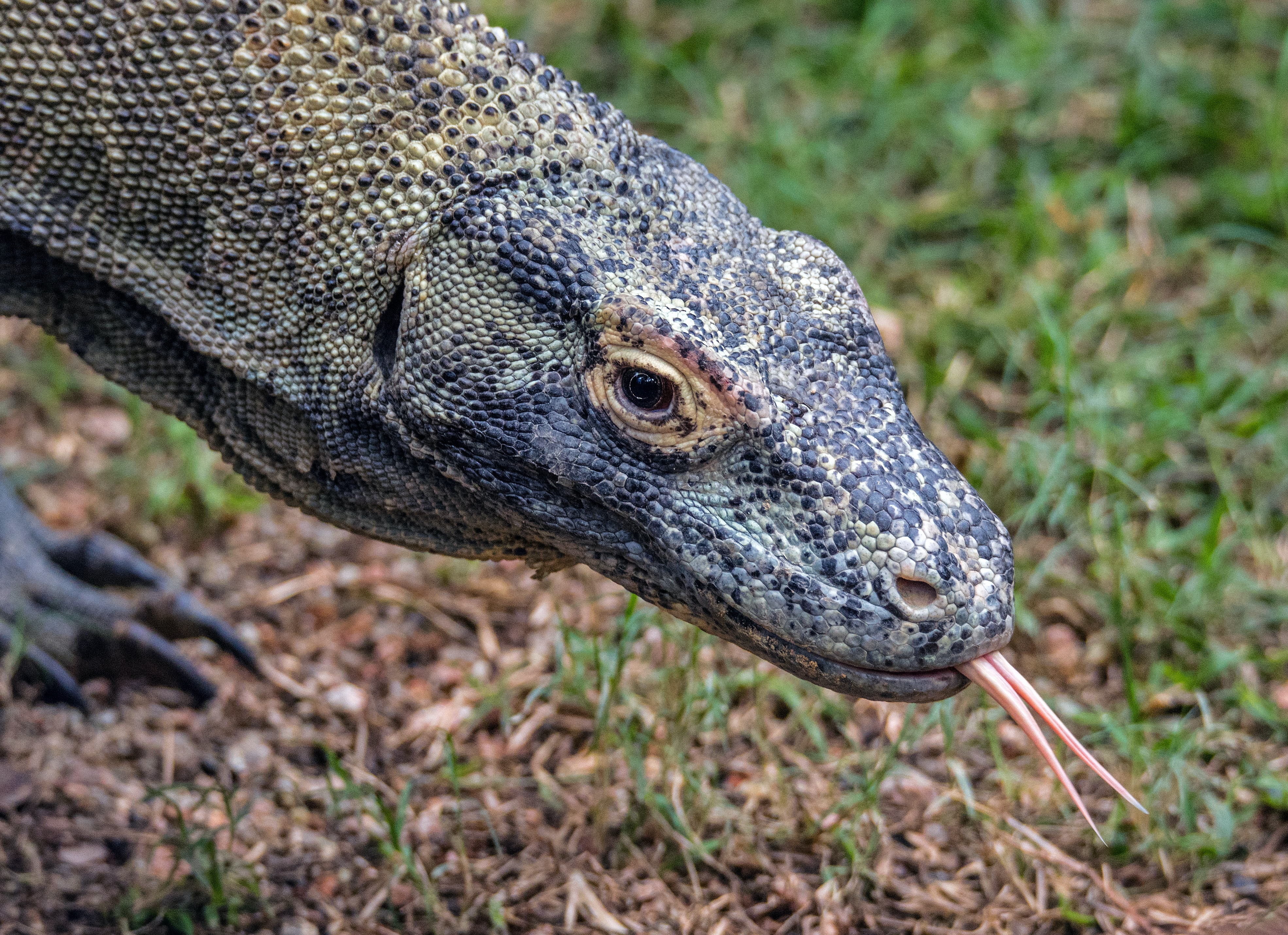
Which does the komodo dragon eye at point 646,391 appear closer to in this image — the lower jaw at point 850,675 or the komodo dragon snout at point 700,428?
the komodo dragon snout at point 700,428

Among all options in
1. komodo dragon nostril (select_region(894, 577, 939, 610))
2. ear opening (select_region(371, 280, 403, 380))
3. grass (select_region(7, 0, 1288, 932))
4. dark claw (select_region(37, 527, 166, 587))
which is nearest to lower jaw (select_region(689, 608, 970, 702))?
komodo dragon nostril (select_region(894, 577, 939, 610))

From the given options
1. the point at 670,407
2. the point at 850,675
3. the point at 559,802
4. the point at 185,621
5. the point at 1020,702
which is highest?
the point at 670,407

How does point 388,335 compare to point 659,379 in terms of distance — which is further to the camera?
point 388,335

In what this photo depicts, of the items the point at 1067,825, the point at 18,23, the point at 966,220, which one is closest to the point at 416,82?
the point at 18,23

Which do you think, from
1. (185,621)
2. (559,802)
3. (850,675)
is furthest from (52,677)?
(850,675)

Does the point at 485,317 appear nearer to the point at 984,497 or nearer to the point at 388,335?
the point at 388,335

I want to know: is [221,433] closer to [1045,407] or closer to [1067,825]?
[1067,825]

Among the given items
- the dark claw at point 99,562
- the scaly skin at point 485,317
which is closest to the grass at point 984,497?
the dark claw at point 99,562
